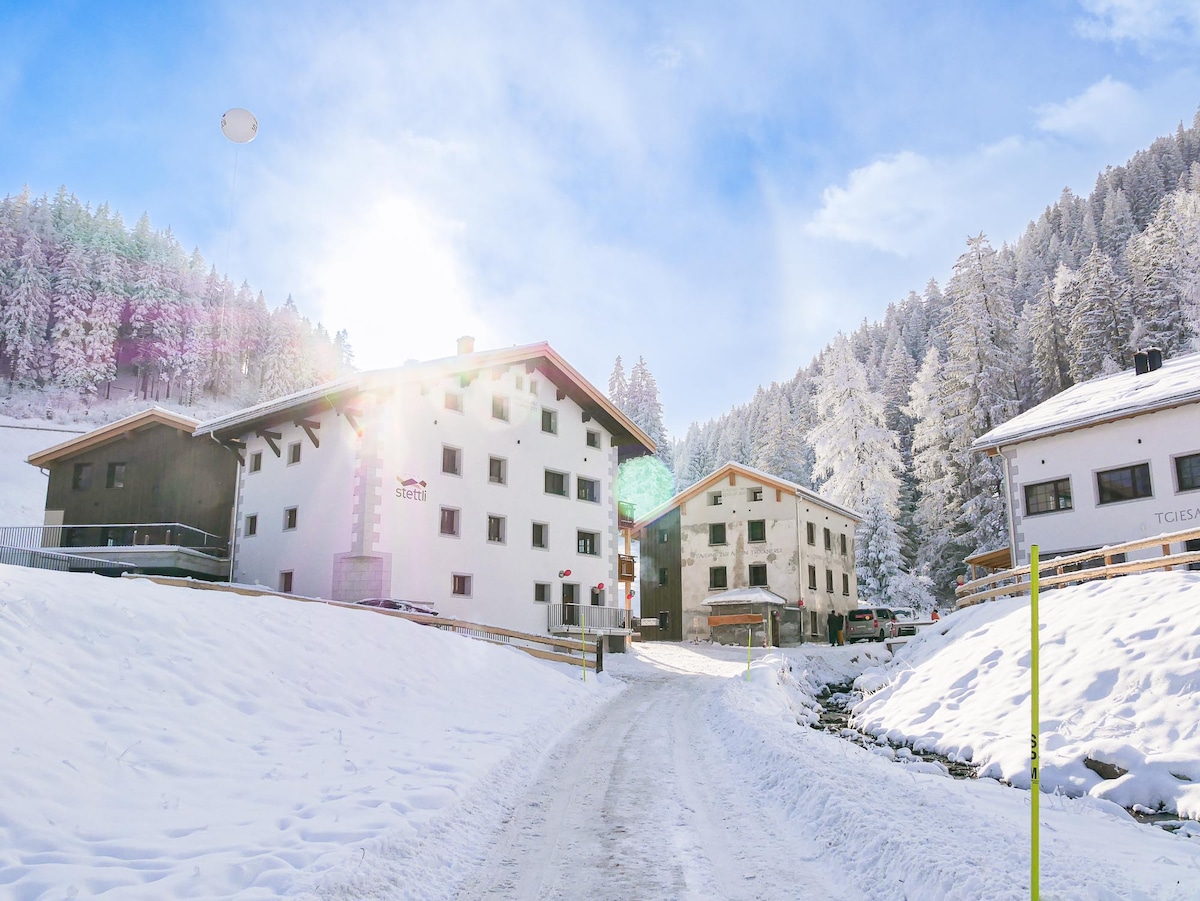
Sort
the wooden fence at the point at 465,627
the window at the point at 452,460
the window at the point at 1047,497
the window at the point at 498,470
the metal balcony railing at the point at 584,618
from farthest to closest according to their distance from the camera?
the metal balcony railing at the point at 584,618 → the window at the point at 498,470 → the window at the point at 452,460 → the window at the point at 1047,497 → the wooden fence at the point at 465,627

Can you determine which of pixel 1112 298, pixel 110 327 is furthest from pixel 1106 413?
pixel 110 327

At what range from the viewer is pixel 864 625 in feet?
127

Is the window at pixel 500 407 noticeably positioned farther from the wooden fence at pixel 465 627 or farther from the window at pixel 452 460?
the wooden fence at pixel 465 627

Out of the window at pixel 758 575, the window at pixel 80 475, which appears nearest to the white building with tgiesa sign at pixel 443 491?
the window at pixel 80 475

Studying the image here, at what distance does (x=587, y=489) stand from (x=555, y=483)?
209 centimetres

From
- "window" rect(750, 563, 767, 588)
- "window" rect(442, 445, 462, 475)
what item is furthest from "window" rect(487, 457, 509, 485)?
"window" rect(750, 563, 767, 588)

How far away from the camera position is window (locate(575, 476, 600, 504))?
34609mm

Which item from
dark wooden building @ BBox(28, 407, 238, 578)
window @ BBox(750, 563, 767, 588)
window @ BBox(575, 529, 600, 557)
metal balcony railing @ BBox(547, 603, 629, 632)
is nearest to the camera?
dark wooden building @ BBox(28, 407, 238, 578)

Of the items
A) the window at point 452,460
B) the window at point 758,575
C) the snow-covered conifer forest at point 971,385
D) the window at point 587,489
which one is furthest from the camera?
the snow-covered conifer forest at point 971,385

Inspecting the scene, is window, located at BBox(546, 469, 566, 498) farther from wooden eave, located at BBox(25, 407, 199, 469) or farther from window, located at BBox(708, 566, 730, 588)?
wooden eave, located at BBox(25, 407, 199, 469)

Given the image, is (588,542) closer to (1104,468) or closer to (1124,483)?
(1104,468)

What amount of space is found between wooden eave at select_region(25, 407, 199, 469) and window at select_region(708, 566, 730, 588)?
2765cm

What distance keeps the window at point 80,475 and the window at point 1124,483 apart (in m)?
40.6

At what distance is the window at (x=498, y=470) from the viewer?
3080 cm
